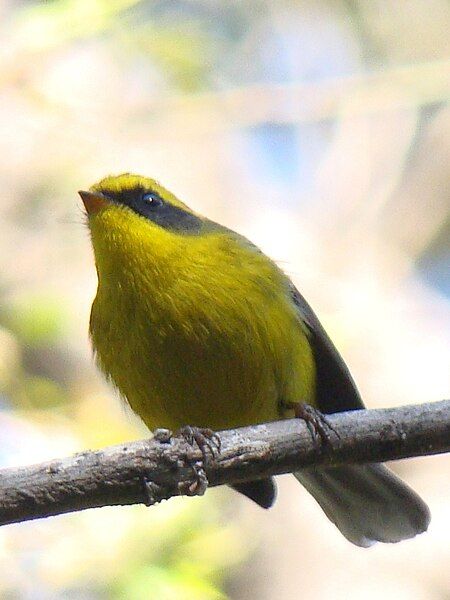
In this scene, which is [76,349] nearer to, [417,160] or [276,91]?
[276,91]

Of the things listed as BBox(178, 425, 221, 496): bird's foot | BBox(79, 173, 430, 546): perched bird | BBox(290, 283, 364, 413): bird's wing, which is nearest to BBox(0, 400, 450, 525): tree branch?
BBox(178, 425, 221, 496): bird's foot

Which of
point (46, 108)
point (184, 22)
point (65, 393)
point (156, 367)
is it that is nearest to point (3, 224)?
point (46, 108)

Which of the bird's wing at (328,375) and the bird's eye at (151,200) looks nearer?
the bird's eye at (151,200)

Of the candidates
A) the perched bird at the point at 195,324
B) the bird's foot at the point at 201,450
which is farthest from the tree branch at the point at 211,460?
the perched bird at the point at 195,324

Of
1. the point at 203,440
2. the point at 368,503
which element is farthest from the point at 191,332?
the point at 368,503

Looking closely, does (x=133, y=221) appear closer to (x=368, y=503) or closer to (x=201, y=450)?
(x=201, y=450)

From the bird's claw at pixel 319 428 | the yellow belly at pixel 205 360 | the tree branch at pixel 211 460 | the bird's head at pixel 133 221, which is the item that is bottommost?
the tree branch at pixel 211 460

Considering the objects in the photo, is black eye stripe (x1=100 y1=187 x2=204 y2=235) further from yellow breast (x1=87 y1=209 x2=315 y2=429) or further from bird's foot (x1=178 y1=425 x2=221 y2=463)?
bird's foot (x1=178 y1=425 x2=221 y2=463)

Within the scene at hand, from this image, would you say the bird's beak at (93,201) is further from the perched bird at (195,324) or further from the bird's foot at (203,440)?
the bird's foot at (203,440)
